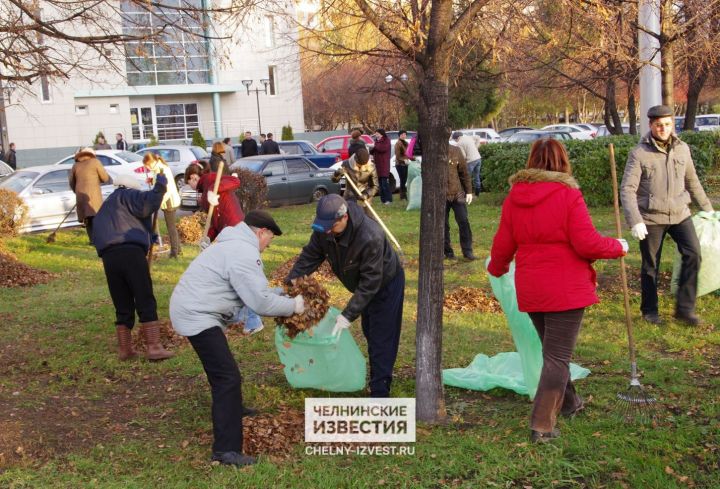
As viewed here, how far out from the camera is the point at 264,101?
49.2 meters

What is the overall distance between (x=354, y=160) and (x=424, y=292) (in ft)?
19.2

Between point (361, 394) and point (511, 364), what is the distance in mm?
1176

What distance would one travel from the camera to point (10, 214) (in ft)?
45.8

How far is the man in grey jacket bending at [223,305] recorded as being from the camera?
4.43m

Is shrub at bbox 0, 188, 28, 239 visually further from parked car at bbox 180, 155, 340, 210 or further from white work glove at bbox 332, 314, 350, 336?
white work glove at bbox 332, 314, 350, 336

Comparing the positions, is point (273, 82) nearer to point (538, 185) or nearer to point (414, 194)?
point (414, 194)

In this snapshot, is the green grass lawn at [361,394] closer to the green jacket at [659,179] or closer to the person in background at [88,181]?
the green jacket at [659,179]

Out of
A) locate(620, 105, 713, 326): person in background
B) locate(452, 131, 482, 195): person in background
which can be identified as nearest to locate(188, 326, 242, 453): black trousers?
locate(620, 105, 713, 326): person in background

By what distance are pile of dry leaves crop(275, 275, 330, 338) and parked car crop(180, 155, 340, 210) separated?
13.6 m

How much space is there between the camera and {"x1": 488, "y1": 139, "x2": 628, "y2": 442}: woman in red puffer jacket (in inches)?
171

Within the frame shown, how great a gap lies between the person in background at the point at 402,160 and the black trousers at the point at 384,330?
43.2 feet

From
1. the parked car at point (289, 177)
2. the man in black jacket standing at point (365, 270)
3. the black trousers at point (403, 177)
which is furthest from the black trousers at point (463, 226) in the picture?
the parked car at point (289, 177)

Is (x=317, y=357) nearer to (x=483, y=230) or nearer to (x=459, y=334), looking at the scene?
(x=459, y=334)

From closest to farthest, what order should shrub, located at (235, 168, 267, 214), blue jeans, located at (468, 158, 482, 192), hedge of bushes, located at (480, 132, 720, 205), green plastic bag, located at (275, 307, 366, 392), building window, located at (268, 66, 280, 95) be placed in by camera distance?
green plastic bag, located at (275, 307, 366, 392)
hedge of bushes, located at (480, 132, 720, 205)
shrub, located at (235, 168, 267, 214)
blue jeans, located at (468, 158, 482, 192)
building window, located at (268, 66, 280, 95)
